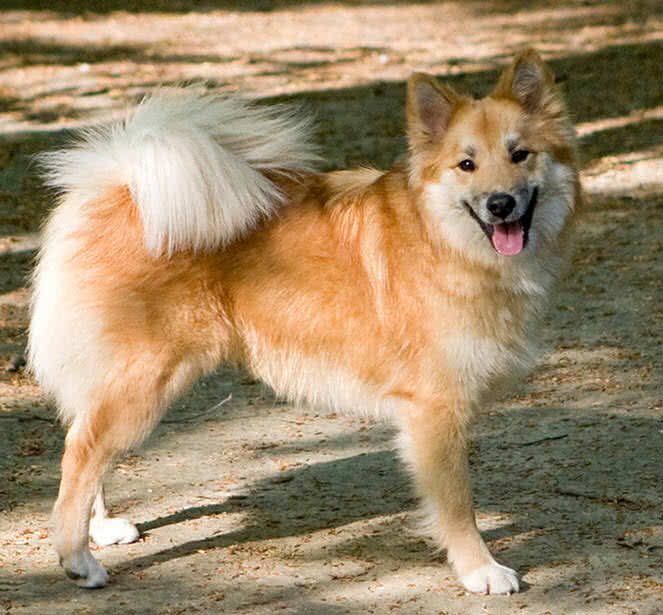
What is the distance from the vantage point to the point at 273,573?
14.2 ft

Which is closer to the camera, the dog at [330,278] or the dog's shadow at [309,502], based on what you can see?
the dog at [330,278]

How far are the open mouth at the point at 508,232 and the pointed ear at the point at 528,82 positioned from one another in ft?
1.23

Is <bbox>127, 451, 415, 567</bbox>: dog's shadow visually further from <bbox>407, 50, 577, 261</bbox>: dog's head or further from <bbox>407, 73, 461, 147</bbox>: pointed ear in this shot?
<bbox>407, 73, 461, 147</bbox>: pointed ear

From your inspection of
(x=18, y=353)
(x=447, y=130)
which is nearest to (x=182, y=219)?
(x=447, y=130)

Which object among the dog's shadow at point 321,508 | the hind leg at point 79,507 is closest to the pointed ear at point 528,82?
the dog's shadow at point 321,508

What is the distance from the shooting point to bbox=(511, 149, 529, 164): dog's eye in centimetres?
421

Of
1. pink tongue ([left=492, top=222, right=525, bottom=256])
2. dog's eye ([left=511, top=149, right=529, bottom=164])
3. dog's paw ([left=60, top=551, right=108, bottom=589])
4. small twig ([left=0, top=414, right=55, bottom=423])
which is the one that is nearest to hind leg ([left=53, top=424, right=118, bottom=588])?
dog's paw ([left=60, top=551, right=108, bottom=589])

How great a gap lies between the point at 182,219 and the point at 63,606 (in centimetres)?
145

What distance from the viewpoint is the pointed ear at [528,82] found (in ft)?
14.2

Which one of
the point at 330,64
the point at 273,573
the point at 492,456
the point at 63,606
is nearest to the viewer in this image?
the point at 63,606

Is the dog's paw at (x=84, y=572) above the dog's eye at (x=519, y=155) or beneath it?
beneath

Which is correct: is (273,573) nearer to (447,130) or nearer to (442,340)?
(442,340)

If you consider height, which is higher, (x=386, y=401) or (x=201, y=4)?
(x=201, y=4)

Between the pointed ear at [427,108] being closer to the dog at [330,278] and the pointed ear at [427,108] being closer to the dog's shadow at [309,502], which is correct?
the dog at [330,278]
